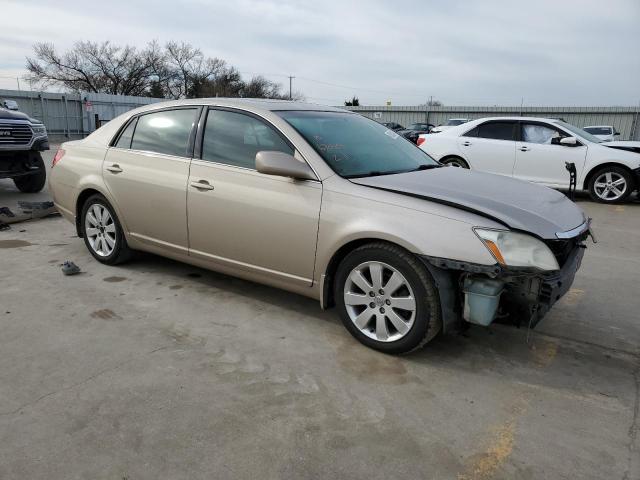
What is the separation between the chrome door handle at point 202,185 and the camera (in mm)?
4027

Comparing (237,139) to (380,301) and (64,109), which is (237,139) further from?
(64,109)

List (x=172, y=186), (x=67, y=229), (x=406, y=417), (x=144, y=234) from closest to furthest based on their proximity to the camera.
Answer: (x=406, y=417), (x=172, y=186), (x=144, y=234), (x=67, y=229)

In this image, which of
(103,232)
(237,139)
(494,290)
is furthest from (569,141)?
(103,232)

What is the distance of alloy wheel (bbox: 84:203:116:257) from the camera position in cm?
494

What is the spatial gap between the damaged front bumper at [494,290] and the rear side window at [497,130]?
764 cm

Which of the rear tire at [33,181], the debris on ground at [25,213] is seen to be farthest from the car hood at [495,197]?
the rear tire at [33,181]

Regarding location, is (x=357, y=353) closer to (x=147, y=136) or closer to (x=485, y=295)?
Answer: (x=485, y=295)

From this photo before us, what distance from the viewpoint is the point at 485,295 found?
9.80 ft

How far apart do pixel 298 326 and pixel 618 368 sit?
2.11 meters

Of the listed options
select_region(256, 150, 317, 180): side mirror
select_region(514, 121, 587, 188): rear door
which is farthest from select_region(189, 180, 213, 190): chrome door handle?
select_region(514, 121, 587, 188): rear door

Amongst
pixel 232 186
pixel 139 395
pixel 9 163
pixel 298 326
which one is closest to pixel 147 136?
pixel 232 186

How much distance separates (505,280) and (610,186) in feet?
26.7

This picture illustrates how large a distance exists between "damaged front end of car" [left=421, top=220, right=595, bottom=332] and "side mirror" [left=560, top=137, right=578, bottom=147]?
24.1ft

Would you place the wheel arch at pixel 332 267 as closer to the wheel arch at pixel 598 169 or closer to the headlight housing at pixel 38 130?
the headlight housing at pixel 38 130
